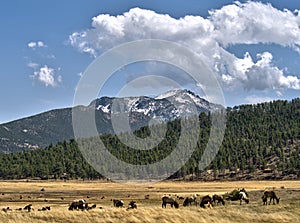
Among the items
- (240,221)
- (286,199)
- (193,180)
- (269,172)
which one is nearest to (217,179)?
(193,180)

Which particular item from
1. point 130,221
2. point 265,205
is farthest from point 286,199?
point 130,221

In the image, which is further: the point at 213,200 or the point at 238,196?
the point at 238,196

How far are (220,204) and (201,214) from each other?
9480mm

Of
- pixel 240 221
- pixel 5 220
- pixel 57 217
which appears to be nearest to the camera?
pixel 5 220

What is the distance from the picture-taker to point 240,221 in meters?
46.7

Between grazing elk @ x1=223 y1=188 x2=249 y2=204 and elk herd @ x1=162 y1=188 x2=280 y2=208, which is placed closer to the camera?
elk herd @ x1=162 y1=188 x2=280 y2=208

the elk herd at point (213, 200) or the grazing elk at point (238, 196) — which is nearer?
the elk herd at point (213, 200)

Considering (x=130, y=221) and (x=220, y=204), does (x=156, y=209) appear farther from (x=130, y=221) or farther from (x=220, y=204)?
(x=220, y=204)

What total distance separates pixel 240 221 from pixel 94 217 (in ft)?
46.5

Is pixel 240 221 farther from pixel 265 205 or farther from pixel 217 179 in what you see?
pixel 217 179

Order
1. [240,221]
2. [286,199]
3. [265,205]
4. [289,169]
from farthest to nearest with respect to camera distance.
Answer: [289,169], [286,199], [265,205], [240,221]

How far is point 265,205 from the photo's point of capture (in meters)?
52.9

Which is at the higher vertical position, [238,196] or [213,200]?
[238,196]

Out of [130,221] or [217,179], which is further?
[217,179]
